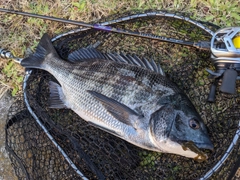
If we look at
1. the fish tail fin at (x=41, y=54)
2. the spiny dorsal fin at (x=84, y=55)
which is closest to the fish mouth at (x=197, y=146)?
the spiny dorsal fin at (x=84, y=55)

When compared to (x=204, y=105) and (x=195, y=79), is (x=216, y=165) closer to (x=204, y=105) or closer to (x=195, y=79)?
(x=204, y=105)

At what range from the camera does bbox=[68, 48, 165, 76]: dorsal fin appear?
271cm

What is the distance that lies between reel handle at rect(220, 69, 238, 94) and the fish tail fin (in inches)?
67.7

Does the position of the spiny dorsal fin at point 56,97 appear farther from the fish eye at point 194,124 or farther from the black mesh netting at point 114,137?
the fish eye at point 194,124

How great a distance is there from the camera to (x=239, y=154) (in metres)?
2.40

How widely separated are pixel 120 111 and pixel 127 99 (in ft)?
0.41

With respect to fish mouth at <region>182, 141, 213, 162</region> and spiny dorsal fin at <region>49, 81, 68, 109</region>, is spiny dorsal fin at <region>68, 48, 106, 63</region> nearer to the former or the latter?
spiny dorsal fin at <region>49, 81, 68, 109</region>

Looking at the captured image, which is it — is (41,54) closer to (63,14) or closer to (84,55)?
(84,55)

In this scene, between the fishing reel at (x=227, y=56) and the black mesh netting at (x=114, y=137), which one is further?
the black mesh netting at (x=114, y=137)

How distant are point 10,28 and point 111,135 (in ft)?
6.69

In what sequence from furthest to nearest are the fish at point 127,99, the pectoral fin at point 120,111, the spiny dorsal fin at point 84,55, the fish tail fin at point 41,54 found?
the fish tail fin at point 41,54, the spiny dorsal fin at point 84,55, the pectoral fin at point 120,111, the fish at point 127,99

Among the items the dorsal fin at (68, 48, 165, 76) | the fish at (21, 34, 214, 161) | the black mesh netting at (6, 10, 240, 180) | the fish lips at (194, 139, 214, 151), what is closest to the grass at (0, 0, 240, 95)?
the black mesh netting at (6, 10, 240, 180)

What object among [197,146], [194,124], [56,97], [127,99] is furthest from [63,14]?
[197,146]

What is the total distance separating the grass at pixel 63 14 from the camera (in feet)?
10.4
